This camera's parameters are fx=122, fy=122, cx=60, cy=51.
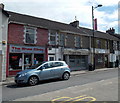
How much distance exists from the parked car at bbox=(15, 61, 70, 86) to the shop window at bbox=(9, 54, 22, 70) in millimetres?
4260

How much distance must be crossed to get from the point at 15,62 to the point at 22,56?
971mm

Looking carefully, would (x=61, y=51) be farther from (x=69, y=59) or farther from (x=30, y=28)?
(x=30, y=28)

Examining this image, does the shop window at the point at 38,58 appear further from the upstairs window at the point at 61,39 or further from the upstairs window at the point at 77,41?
the upstairs window at the point at 77,41

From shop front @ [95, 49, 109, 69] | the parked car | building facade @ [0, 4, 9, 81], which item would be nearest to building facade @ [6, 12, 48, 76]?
building facade @ [0, 4, 9, 81]

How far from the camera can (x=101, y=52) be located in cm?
2256

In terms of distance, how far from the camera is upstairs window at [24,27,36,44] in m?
14.1

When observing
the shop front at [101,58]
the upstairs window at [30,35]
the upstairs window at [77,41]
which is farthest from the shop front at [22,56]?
the shop front at [101,58]

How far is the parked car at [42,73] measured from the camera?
878 centimetres

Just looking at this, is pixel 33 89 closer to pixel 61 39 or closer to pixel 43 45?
pixel 43 45

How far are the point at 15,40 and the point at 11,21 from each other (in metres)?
2.01

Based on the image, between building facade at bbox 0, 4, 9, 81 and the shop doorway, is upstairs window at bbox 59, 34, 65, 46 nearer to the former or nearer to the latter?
the shop doorway

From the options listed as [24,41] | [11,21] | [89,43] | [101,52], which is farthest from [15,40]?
[101,52]

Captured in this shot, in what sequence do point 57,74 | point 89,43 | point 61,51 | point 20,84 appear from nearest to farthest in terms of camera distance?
point 20,84
point 57,74
point 61,51
point 89,43

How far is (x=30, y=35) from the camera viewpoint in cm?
1443
